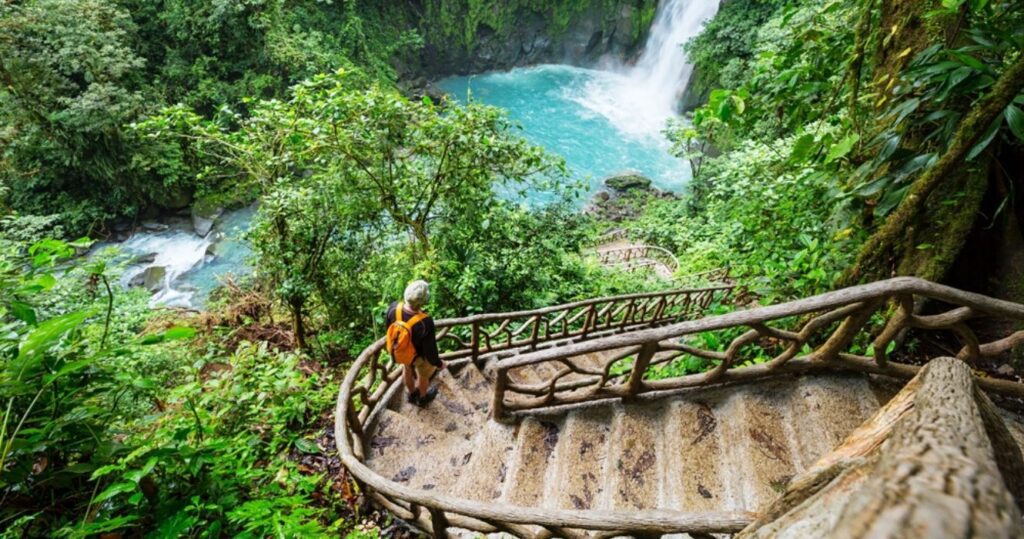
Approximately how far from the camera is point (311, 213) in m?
6.52

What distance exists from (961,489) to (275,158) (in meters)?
7.24

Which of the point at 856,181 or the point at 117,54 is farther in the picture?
the point at 117,54

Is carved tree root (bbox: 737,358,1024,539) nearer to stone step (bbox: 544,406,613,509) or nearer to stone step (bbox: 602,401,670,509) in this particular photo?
stone step (bbox: 602,401,670,509)

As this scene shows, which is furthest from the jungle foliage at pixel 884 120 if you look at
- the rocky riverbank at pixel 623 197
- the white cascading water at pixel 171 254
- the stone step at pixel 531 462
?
the rocky riverbank at pixel 623 197

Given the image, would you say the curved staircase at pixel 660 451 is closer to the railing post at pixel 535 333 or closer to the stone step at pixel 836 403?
the stone step at pixel 836 403

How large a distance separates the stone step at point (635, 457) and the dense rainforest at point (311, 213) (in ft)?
4.99

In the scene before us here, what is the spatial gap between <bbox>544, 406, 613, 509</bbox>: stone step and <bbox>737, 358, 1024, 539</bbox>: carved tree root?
188 cm

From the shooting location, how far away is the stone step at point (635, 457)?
2852mm

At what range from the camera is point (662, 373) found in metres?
4.41

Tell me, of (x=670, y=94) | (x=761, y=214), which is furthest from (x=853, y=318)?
(x=670, y=94)

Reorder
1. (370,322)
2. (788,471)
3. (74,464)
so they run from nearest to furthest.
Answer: (74,464) → (788,471) → (370,322)

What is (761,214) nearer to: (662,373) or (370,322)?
(662,373)

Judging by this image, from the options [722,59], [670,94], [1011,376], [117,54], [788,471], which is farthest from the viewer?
[670,94]

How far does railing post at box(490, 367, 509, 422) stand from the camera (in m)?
3.44
